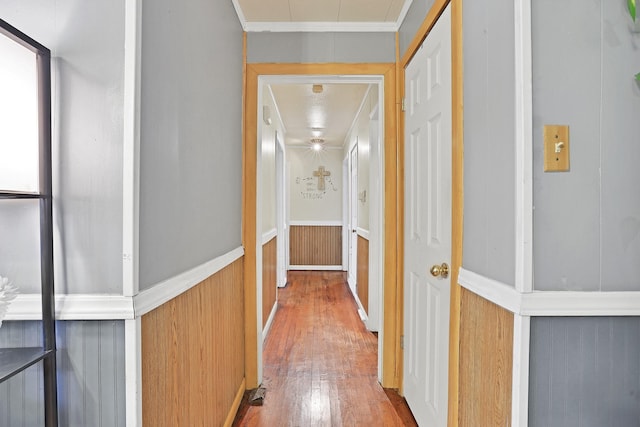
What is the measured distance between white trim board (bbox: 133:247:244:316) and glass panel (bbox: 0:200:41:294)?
0.24 meters

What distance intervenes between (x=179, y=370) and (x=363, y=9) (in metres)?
2.07

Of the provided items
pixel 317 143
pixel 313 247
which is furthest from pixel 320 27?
pixel 313 247

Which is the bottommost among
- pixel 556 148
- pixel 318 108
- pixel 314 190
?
pixel 556 148

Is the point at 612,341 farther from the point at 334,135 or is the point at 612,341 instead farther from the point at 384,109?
the point at 334,135

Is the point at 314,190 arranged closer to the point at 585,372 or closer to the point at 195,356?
the point at 195,356

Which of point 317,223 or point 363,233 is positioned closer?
point 363,233

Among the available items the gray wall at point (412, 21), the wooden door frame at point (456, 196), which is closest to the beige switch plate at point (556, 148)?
the wooden door frame at point (456, 196)

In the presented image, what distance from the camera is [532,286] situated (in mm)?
1050

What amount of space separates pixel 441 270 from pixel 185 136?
1.15 metres

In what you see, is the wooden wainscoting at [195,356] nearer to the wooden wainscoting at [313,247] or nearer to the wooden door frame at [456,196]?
the wooden door frame at [456,196]

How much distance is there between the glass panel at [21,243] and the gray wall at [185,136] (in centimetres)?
24

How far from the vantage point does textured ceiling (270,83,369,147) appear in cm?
376

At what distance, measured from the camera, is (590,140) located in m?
1.04

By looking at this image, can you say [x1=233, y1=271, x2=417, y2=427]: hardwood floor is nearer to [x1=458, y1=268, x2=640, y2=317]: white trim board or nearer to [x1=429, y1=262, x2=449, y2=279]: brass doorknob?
[x1=429, y1=262, x2=449, y2=279]: brass doorknob
